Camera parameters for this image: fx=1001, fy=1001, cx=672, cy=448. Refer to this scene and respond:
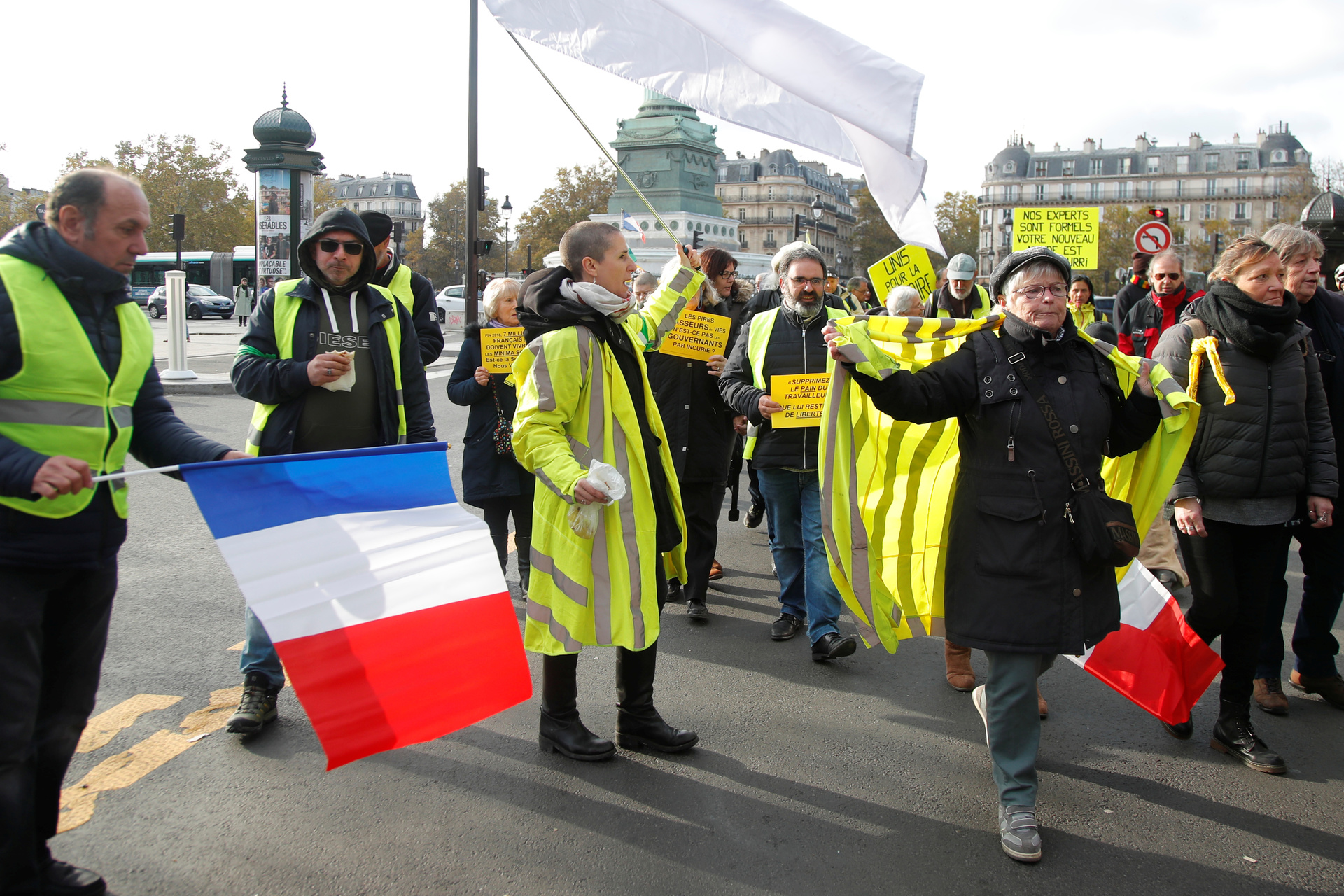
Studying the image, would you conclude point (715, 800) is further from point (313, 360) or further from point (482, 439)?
point (482, 439)

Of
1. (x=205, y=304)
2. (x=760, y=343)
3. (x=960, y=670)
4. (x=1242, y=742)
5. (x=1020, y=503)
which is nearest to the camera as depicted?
(x=1020, y=503)

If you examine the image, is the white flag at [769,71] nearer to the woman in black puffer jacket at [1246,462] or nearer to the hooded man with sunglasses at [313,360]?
the hooded man with sunglasses at [313,360]

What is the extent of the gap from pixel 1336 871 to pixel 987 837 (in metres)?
1.00

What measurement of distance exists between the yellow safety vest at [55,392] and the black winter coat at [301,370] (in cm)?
107

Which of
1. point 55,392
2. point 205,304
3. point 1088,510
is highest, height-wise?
point 205,304

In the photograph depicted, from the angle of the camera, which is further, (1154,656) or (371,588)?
(1154,656)

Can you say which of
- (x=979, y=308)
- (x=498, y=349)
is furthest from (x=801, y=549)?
(x=979, y=308)

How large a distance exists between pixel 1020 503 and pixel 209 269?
5873 cm

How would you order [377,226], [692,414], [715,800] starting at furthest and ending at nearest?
[692,414]
[377,226]
[715,800]

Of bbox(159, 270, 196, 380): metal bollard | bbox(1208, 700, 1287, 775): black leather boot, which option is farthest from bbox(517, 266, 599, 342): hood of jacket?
bbox(159, 270, 196, 380): metal bollard

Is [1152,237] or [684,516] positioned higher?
[1152,237]

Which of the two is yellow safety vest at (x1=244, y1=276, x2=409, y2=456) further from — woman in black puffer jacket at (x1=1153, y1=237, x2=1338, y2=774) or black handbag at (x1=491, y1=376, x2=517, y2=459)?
woman in black puffer jacket at (x1=1153, y1=237, x2=1338, y2=774)

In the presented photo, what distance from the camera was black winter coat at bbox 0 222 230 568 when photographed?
236 centimetres

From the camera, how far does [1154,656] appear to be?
398cm
